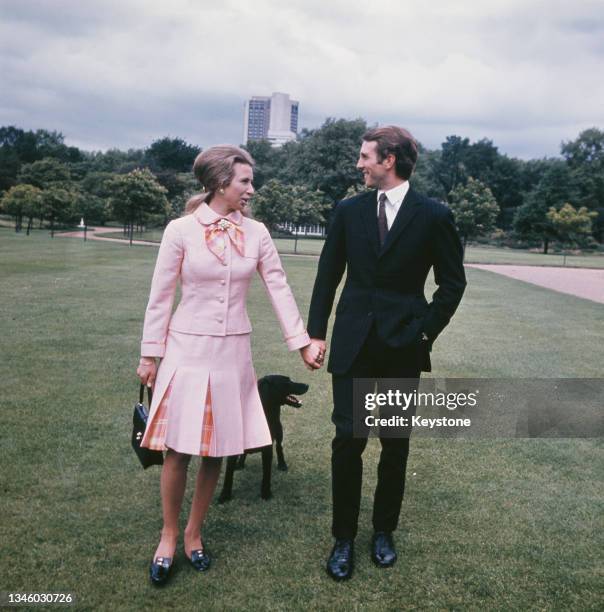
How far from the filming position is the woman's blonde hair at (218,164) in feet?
11.1

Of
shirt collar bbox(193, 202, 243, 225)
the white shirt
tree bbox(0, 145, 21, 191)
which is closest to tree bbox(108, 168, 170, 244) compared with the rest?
tree bbox(0, 145, 21, 191)

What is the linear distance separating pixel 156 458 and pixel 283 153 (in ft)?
302

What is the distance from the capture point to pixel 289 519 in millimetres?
4199

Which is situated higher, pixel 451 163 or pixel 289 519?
pixel 451 163

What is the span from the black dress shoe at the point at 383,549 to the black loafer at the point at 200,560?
944 millimetres

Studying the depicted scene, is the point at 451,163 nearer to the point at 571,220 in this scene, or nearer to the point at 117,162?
the point at 571,220

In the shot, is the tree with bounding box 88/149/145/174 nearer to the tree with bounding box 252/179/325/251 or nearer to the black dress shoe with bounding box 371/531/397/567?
the tree with bounding box 252/179/325/251

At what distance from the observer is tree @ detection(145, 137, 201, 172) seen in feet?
309

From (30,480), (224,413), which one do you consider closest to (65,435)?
(30,480)

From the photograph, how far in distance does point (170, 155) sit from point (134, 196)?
50.7 m

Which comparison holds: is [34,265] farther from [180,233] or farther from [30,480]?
[180,233]

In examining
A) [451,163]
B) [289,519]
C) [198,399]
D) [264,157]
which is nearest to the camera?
[198,399]

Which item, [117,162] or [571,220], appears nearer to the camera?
[571,220]

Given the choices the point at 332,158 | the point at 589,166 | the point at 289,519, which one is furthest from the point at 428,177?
the point at 289,519
